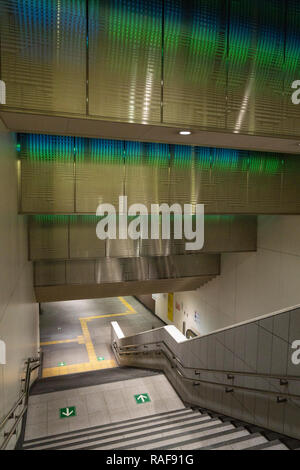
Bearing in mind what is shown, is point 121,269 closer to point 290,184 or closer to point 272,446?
point 290,184

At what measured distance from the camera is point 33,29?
9.53 ft

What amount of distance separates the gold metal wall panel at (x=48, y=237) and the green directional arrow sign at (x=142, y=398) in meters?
2.96

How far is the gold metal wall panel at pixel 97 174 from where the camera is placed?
5.12 m

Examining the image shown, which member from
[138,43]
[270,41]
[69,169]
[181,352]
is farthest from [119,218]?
[270,41]

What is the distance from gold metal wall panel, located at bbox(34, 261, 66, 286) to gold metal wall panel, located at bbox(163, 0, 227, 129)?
490cm

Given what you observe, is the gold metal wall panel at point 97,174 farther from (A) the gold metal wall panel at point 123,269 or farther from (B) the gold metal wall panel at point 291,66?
(B) the gold metal wall panel at point 291,66

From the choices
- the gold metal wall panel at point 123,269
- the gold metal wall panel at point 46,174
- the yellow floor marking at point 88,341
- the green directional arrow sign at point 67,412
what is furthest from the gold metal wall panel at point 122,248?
the yellow floor marking at point 88,341

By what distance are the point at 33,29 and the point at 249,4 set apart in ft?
8.28

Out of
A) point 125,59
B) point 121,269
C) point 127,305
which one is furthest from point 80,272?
point 127,305

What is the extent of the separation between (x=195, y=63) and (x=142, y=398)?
532 cm

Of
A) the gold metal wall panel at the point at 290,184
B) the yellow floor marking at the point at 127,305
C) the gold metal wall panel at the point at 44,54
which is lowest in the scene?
the yellow floor marking at the point at 127,305

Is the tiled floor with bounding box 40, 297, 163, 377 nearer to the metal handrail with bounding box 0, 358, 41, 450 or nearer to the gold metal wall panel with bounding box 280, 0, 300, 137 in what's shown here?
the metal handrail with bounding box 0, 358, 41, 450
